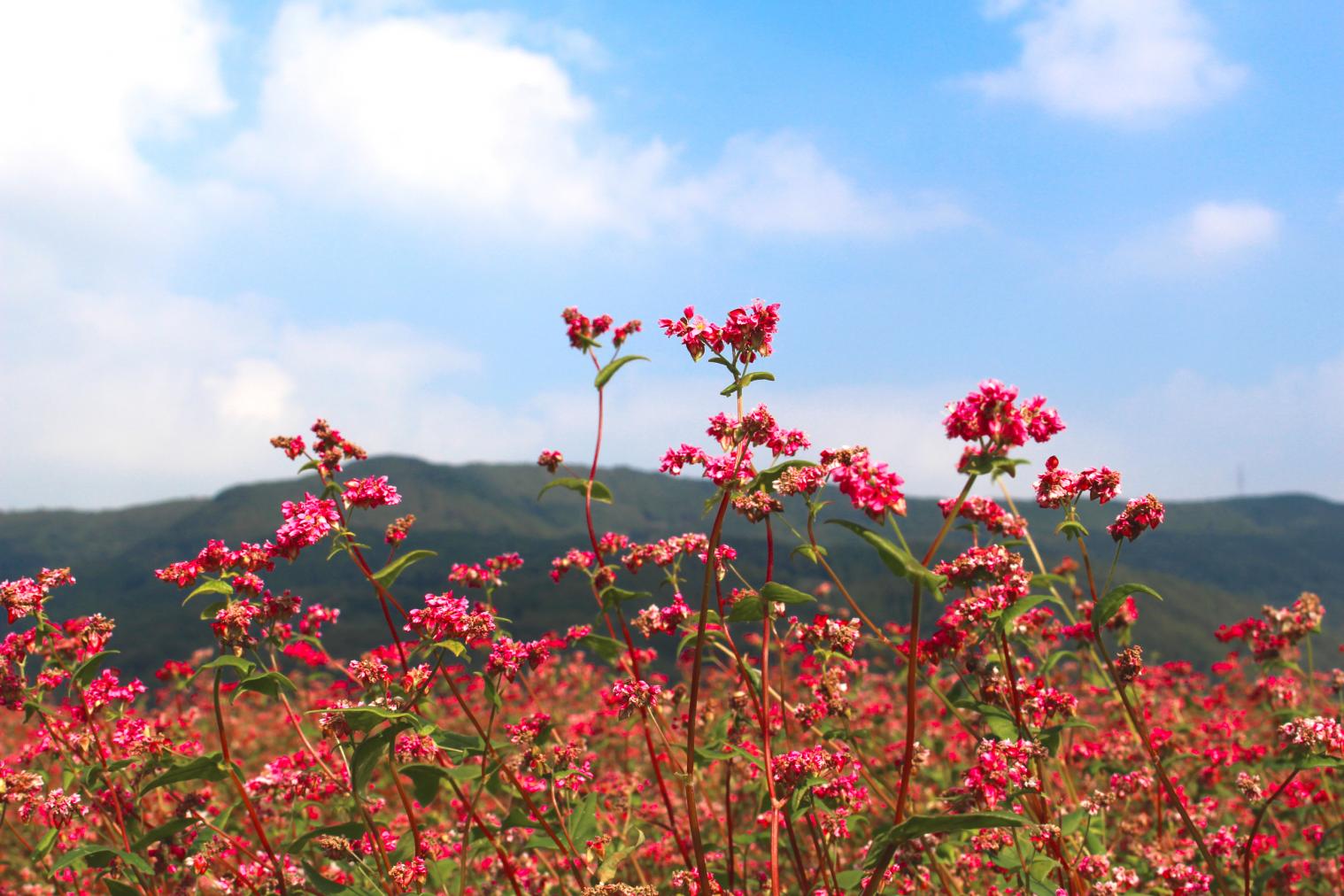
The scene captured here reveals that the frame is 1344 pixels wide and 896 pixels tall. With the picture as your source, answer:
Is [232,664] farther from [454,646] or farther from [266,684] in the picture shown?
[454,646]

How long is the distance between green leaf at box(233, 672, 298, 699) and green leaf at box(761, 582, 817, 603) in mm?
1699

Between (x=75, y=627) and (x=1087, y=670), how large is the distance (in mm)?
7498

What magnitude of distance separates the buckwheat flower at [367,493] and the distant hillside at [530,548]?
622 inches

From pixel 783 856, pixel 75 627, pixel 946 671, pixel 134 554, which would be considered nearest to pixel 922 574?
pixel 783 856

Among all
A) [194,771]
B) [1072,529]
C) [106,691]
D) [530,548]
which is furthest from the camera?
[530,548]

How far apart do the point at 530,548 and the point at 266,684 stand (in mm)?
37935

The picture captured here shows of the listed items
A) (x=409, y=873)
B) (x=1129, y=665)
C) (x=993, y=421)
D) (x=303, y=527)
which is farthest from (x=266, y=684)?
(x=1129, y=665)

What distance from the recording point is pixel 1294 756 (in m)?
3.60

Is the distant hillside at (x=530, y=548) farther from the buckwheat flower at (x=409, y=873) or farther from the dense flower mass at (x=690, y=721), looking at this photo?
the buckwheat flower at (x=409, y=873)

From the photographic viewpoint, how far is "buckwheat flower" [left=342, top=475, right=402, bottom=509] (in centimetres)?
367

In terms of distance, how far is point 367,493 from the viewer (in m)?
3.73

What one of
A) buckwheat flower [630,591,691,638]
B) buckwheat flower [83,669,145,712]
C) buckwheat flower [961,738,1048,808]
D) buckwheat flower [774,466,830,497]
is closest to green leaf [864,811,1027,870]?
buckwheat flower [961,738,1048,808]

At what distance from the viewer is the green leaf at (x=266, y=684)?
282cm

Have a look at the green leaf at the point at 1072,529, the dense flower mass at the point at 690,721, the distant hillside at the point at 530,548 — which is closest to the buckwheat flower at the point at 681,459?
the dense flower mass at the point at 690,721
